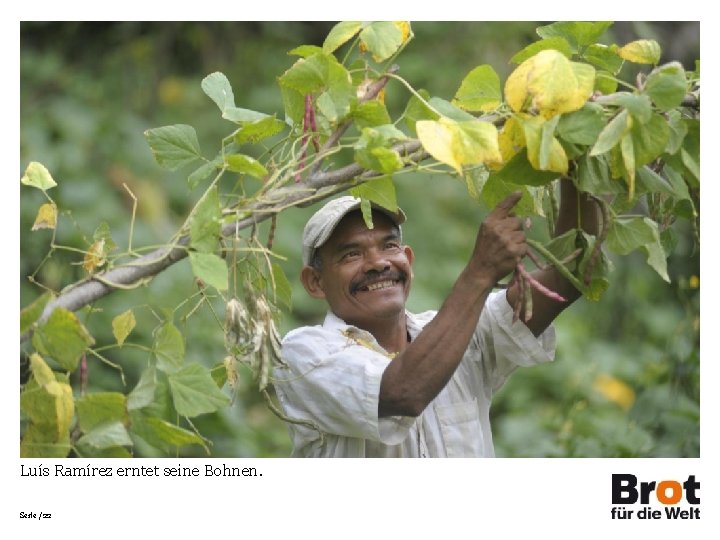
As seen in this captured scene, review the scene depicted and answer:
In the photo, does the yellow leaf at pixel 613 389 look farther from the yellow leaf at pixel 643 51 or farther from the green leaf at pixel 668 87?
the green leaf at pixel 668 87

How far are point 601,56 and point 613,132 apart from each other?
318 millimetres

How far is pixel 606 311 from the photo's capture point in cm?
543

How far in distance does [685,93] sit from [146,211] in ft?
11.2

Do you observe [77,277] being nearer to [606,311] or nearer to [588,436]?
[588,436]

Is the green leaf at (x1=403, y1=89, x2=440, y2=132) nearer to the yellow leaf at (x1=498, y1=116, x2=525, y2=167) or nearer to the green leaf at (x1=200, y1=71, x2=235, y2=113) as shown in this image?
the yellow leaf at (x1=498, y1=116, x2=525, y2=167)

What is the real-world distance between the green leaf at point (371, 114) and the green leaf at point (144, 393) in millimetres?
539

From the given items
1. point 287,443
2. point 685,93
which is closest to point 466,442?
point 685,93

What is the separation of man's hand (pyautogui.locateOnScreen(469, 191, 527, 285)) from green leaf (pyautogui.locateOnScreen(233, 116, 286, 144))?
0.40m

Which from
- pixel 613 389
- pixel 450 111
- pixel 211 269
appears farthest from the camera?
pixel 613 389

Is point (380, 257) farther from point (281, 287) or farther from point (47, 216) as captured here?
point (47, 216)

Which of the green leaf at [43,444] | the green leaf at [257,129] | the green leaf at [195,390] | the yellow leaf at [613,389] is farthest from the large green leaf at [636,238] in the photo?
the yellow leaf at [613,389]

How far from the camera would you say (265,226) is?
5.16 metres

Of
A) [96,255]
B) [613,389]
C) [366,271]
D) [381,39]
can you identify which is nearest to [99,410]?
[96,255]

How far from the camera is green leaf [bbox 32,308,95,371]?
6.01 ft
